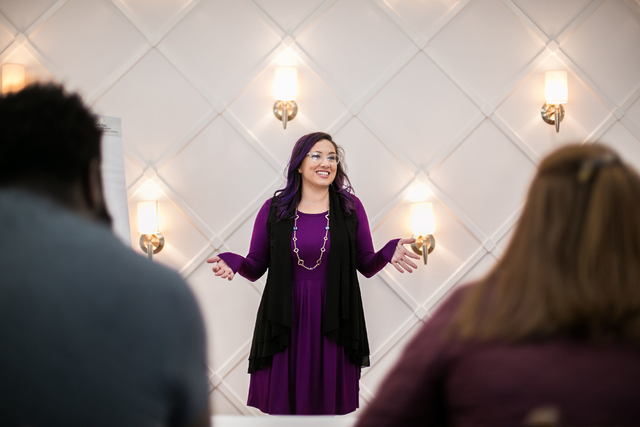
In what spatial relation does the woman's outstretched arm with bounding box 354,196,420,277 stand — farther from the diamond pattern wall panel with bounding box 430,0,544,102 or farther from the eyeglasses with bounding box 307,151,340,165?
the diamond pattern wall panel with bounding box 430,0,544,102

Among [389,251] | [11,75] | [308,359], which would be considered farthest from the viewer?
[11,75]

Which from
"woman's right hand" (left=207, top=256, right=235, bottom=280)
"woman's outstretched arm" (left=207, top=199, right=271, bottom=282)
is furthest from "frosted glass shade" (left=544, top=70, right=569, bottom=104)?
"woman's right hand" (left=207, top=256, right=235, bottom=280)

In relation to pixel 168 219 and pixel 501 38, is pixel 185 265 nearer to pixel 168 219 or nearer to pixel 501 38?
pixel 168 219

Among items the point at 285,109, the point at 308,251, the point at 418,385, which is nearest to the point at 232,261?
the point at 308,251

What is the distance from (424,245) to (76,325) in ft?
9.02

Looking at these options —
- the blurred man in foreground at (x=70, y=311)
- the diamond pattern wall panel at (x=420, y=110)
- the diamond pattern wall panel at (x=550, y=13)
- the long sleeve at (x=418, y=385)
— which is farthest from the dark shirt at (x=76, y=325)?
the diamond pattern wall panel at (x=550, y=13)

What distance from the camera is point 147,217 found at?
10.4 ft

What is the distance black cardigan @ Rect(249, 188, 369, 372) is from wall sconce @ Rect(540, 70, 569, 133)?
1.66m

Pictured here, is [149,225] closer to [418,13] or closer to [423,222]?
[423,222]

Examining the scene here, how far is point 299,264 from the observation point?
2.52 meters

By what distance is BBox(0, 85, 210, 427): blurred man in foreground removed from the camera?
666 millimetres

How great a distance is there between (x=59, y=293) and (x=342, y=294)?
189 centimetres

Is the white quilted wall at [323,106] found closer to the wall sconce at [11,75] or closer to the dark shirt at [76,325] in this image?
the wall sconce at [11,75]

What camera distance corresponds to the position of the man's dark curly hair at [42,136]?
2.37ft
